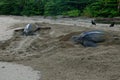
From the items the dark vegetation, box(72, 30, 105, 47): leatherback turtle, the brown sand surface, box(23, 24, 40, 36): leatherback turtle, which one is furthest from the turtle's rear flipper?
the dark vegetation

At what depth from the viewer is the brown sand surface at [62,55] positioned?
8647 millimetres

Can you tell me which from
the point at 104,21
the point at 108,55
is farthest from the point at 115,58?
the point at 104,21

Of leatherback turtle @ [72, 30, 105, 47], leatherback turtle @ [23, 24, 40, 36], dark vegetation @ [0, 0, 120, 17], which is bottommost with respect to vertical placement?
dark vegetation @ [0, 0, 120, 17]

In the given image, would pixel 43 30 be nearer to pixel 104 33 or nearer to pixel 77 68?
pixel 104 33

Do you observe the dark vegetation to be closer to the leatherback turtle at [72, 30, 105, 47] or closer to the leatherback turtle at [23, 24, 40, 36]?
the leatherback turtle at [23, 24, 40, 36]

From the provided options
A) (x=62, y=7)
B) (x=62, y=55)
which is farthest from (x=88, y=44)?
(x=62, y=7)

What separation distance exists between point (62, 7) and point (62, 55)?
18822 millimetres

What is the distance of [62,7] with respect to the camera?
29234 mm

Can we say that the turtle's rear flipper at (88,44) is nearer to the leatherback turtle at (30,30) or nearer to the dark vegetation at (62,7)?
the leatherback turtle at (30,30)

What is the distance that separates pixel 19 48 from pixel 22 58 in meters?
1.28

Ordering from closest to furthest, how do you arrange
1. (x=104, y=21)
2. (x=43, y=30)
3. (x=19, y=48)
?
(x=19, y=48), (x=43, y=30), (x=104, y=21)

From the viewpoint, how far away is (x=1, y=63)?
34.4ft

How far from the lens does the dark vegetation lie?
25125 mm

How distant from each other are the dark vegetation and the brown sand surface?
36.0ft
